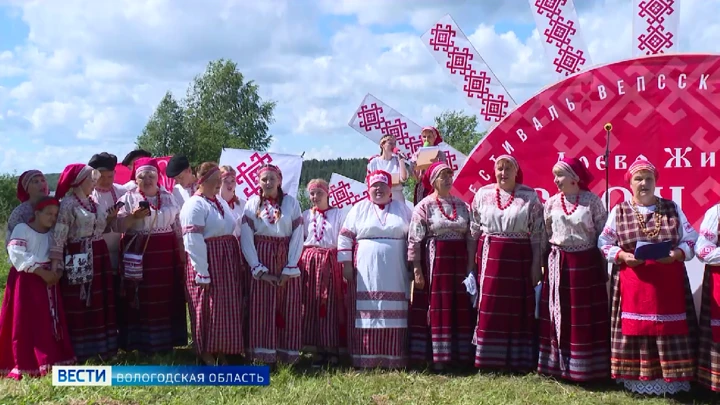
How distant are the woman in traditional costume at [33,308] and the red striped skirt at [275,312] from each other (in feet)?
4.09

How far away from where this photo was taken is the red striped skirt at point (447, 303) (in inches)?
183

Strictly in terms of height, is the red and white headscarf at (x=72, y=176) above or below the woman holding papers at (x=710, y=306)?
above

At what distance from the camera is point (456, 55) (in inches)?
225

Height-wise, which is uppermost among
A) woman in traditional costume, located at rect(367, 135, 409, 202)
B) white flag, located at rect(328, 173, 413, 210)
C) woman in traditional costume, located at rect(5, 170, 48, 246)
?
woman in traditional costume, located at rect(367, 135, 409, 202)

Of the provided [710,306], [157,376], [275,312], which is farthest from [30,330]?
[710,306]

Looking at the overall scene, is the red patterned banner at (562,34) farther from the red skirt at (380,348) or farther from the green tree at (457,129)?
the green tree at (457,129)

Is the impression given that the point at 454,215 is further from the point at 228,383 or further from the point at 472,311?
the point at 228,383

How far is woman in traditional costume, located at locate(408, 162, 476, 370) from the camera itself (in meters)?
4.64

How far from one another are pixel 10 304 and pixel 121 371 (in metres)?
0.93

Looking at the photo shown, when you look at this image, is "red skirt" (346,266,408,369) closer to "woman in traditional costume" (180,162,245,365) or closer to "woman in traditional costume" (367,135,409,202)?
"woman in traditional costume" (180,162,245,365)

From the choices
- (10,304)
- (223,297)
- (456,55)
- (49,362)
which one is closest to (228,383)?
(223,297)

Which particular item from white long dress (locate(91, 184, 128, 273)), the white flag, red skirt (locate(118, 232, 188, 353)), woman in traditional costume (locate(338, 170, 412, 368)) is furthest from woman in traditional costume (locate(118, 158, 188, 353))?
the white flag

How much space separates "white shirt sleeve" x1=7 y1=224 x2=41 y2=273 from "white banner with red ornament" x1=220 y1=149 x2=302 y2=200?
225 centimetres

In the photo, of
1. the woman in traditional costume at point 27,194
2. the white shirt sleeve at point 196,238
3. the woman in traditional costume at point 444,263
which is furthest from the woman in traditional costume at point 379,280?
the woman in traditional costume at point 27,194
